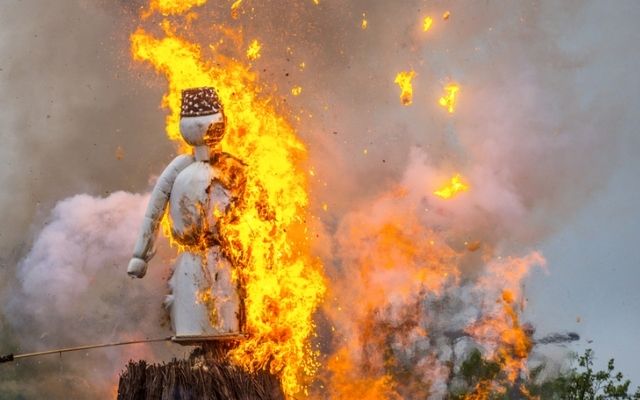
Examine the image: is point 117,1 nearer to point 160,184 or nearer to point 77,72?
point 77,72

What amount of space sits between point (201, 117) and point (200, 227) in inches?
49.5

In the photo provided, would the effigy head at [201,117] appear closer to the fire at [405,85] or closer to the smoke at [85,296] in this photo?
the fire at [405,85]

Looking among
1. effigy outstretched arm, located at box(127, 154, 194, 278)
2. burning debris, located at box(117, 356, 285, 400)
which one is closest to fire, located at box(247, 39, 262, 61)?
effigy outstretched arm, located at box(127, 154, 194, 278)

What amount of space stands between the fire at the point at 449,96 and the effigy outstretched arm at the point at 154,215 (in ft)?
15.2

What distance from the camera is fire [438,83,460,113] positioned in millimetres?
16703

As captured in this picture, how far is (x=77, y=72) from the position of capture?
17969 mm

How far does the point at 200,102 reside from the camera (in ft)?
43.8

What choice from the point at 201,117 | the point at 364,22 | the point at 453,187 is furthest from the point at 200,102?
the point at 453,187

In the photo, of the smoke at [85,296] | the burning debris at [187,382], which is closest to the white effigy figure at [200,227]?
the burning debris at [187,382]

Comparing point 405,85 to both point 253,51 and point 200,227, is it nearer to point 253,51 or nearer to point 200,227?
point 253,51

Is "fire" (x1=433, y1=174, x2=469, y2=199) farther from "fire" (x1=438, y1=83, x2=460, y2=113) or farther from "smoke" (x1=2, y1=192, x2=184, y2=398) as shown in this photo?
"smoke" (x1=2, y1=192, x2=184, y2=398)

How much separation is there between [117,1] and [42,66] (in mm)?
1889

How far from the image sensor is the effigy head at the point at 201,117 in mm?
13297

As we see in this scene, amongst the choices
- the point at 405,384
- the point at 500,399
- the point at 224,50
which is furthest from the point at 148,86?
the point at 500,399
